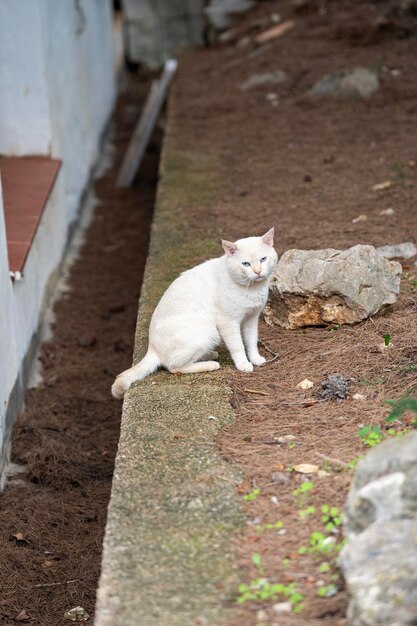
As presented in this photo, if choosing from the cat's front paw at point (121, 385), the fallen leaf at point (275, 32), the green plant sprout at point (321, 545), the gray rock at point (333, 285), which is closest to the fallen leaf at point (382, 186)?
the gray rock at point (333, 285)

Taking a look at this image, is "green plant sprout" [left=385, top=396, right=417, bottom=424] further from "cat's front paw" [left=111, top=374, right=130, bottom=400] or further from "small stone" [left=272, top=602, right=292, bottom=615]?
"cat's front paw" [left=111, top=374, right=130, bottom=400]

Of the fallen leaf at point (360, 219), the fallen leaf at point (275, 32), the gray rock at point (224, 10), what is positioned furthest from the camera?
the gray rock at point (224, 10)

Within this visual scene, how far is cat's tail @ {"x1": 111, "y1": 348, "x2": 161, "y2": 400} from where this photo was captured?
4805 mm

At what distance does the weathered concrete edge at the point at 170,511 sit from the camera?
308 centimetres

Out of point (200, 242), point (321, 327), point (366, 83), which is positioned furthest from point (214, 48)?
point (321, 327)

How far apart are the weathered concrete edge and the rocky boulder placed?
0.48m

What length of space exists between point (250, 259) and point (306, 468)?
1307 millimetres

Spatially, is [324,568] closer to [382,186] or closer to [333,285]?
[333,285]

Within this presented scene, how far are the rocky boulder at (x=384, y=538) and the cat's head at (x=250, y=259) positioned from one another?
1.56 metres

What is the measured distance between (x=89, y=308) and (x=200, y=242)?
1762 millimetres

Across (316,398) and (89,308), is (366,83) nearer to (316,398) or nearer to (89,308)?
(89,308)

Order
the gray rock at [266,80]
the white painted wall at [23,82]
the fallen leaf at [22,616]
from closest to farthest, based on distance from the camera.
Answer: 1. the fallen leaf at [22,616]
2. the white painted wall at [23,82]
3. the gray rock at [266,80]

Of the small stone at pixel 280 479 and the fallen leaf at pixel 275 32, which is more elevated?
the small stone at pixel 280 479

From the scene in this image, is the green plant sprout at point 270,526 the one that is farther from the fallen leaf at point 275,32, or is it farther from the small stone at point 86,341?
the fallen leaf at point 275,32
